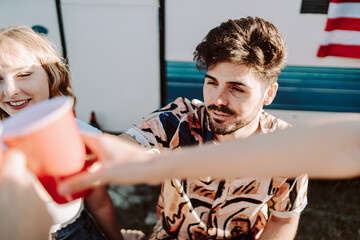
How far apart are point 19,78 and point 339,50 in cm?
309

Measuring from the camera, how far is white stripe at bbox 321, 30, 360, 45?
111 inches

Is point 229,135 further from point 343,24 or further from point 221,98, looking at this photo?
point 343,24

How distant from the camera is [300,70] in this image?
10.1ft

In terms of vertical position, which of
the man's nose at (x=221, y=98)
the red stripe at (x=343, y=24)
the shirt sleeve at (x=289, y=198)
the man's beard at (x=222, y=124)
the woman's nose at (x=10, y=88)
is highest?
the red stripe at (x=343, y=24)

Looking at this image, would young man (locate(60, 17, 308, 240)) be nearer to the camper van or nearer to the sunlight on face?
the sunlight on face

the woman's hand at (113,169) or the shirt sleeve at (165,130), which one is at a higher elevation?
the woman's hand at (113,169)

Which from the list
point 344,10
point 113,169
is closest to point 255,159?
point 113,169

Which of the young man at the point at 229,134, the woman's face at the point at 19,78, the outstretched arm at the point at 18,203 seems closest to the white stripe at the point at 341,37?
the young man at the point at 229,134

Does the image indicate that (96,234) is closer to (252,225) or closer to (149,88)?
(252,225)

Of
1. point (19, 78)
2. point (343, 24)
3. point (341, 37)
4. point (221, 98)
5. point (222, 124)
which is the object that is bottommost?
point (222, 124)

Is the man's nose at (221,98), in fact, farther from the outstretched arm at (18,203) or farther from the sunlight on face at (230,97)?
the outstretched arm at (18,203)

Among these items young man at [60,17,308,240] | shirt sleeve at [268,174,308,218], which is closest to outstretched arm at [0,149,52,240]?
young man at [60,17,308,240]

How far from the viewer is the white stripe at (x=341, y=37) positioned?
2832 millimetres

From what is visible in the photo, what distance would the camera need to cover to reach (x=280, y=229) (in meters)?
1.62
